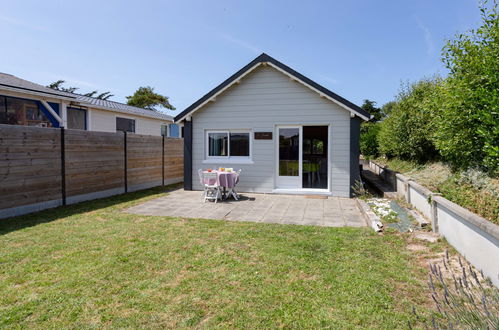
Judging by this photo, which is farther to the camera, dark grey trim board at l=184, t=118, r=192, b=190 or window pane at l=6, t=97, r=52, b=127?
window pane at l=6, t=97, r=52, b=127

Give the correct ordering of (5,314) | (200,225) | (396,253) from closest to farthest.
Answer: (5,314) < (396,253) < (200,225)

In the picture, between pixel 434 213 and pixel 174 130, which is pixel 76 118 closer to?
pixel 174 130

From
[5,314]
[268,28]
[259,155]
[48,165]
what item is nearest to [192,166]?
[259,155]

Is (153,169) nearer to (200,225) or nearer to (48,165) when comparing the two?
(48,165)

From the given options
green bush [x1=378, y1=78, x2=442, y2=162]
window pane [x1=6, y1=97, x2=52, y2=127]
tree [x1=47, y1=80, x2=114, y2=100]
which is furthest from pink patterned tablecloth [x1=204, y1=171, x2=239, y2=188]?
tree [x1=47, y1=80, x2=114, y2=100]

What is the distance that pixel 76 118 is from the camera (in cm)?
1362

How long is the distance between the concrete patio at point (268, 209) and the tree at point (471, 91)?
2.75 meters

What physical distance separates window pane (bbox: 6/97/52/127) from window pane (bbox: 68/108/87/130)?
3.90 ft

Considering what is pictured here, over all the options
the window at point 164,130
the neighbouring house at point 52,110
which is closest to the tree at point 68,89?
the window at point 164,130

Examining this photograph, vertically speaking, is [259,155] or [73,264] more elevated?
[259,155]

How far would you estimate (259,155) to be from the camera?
9969 millimetres

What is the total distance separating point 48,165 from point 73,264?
4.48 meters

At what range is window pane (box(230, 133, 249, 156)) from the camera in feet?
33.6

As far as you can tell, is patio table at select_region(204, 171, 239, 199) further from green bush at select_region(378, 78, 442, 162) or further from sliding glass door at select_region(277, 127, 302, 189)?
green bush at select_region(378, 78, 442, 162)
